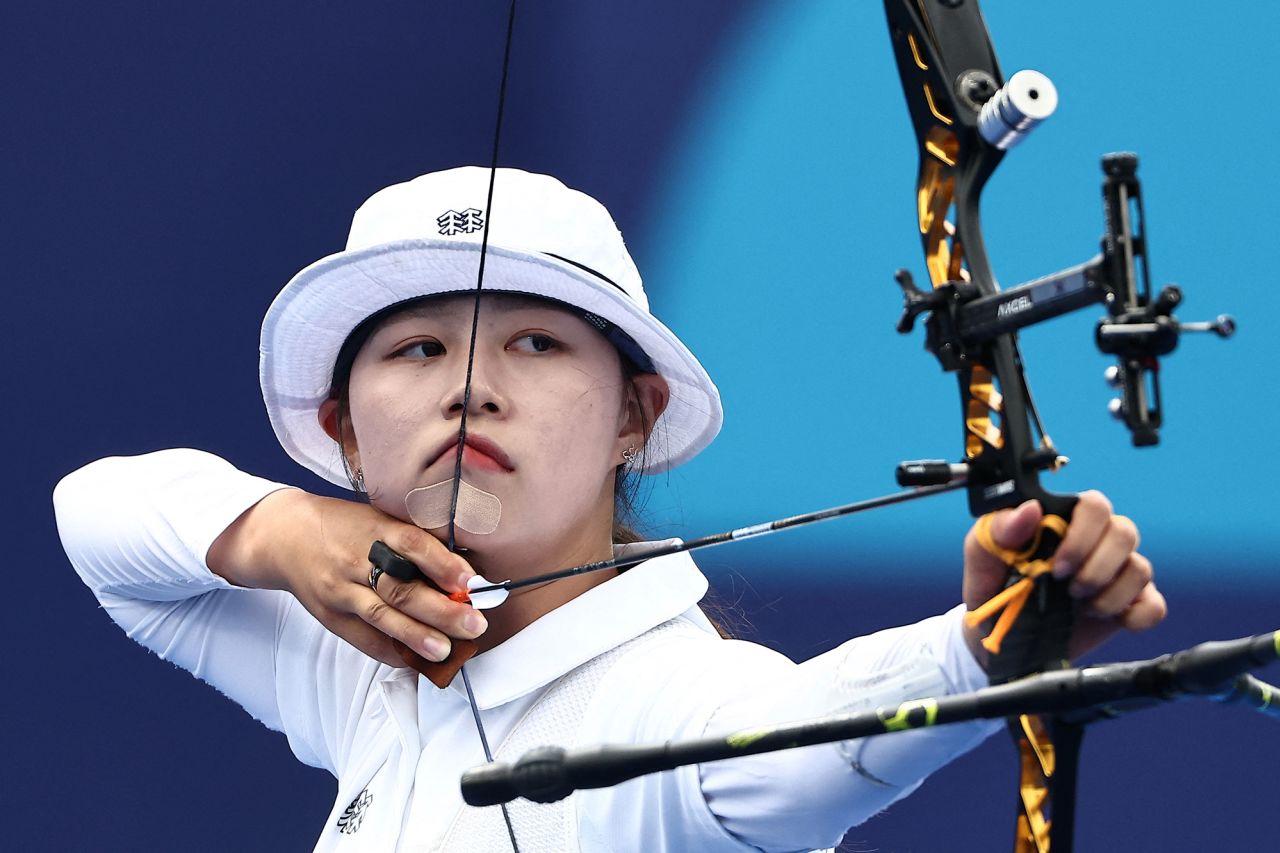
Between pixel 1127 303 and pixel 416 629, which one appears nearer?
pixel 1127 303

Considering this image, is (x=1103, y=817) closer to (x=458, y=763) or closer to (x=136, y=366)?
(x=458, y=763)

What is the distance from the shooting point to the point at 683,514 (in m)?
2.26

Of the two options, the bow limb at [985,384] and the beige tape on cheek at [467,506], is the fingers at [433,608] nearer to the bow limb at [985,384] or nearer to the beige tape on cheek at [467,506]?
the beige tape on cheek at [467,506]

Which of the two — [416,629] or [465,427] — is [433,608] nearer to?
[416,629]

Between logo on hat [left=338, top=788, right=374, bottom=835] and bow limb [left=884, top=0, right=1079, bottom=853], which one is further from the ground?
bow limb [left=884, top=0, right=1079, bottom=853]

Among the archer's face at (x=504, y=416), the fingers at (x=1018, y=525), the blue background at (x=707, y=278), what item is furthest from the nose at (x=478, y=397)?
the blue background at (x=707, y=278)

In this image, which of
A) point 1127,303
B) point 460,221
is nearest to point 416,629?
point 460,221

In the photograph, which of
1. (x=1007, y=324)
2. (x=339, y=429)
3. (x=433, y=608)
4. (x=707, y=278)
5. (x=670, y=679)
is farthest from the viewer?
(x=707, y=278)

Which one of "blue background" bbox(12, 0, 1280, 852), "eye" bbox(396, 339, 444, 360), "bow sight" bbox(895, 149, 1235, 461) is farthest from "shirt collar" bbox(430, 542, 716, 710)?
"blue background" bbox(12, 0, 1280, 852)

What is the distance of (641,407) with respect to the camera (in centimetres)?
151

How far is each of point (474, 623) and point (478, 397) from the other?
19 centimetres

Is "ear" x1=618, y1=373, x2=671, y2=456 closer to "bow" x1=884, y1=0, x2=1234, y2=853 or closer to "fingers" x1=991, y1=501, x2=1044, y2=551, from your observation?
"bow" x1=884, y1=0, x2=1234, y2=853

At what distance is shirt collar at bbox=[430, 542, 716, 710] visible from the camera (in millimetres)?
1325

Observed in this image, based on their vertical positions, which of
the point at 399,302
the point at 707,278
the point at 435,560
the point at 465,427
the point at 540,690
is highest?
the point at 707,278
